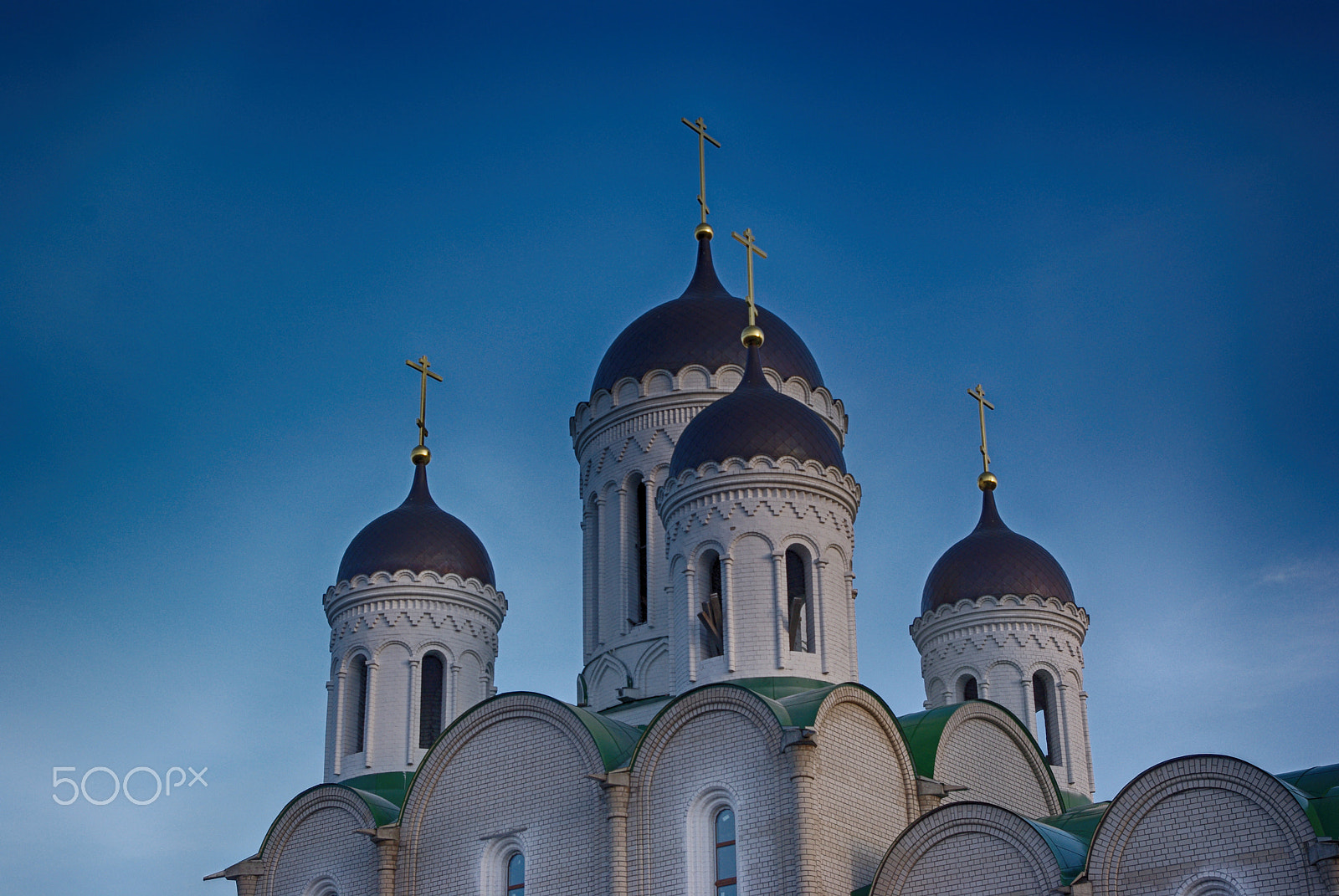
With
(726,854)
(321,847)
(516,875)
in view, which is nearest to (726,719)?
(726,854)

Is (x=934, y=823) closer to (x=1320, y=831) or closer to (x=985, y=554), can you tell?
(x=1320, y=831)

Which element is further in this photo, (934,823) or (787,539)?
(787,539)

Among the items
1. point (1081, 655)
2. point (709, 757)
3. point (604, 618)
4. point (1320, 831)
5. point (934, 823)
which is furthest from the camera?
point (1081, 655)

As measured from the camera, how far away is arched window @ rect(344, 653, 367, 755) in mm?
22391

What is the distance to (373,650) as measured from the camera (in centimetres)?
2258

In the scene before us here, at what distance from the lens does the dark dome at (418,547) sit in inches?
903

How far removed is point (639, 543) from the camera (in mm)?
22359

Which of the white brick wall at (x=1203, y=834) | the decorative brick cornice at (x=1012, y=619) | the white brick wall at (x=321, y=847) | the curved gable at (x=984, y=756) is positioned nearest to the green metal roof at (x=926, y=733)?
the curved gable at (x=984, y=756)

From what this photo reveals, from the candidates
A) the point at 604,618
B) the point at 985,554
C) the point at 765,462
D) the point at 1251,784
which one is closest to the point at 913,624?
the point at 985,554

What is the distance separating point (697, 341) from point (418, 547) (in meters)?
4.43

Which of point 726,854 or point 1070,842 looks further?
point 726,854

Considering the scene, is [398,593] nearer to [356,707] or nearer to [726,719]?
[356,707]

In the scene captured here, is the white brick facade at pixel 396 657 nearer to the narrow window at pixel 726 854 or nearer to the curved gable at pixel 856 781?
the narrow window at pixel 726 854

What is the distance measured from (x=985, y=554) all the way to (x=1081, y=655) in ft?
6.09
